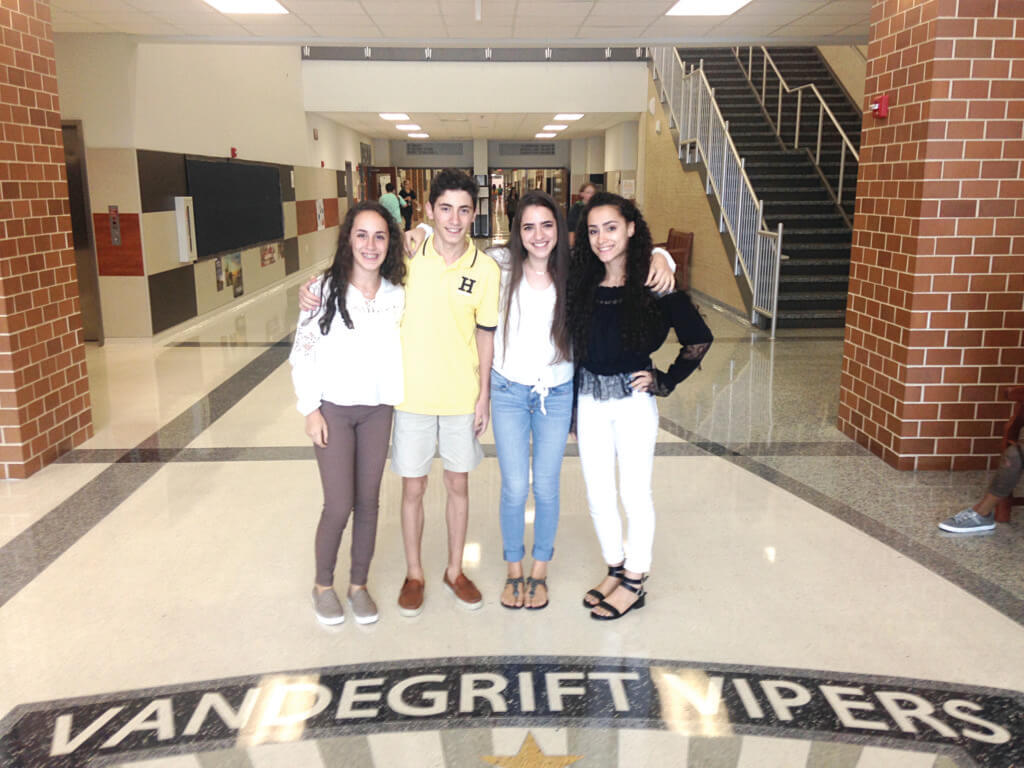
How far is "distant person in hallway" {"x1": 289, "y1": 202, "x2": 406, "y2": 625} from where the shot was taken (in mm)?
2713

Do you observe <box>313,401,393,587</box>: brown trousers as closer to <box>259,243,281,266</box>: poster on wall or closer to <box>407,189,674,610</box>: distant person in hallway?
<box>407,189,674,610</box>: distant person in hallway

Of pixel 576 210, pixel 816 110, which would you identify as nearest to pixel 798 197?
pixel 816 110

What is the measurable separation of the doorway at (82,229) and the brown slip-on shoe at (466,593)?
611 centimetres

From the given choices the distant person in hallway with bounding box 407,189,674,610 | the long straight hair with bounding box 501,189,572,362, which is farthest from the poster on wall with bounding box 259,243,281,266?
the long straight hair with bounding box 501,189,572,362

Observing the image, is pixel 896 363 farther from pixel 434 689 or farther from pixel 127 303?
pixel 127 303

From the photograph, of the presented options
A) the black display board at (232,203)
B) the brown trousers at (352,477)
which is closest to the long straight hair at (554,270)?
the brown trousers at (352,477)

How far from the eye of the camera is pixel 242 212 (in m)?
10.7

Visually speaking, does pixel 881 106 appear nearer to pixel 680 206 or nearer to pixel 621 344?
pixel 621 344

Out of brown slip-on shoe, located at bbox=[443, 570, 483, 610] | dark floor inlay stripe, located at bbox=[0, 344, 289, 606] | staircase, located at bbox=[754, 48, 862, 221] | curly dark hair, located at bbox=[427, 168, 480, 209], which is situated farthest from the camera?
staircase, located at bbox=[754, 48, 862, 221]

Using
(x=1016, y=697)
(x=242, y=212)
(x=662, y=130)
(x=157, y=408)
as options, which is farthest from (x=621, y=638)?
(x=662, y=130)

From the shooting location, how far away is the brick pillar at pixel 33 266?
4359mm

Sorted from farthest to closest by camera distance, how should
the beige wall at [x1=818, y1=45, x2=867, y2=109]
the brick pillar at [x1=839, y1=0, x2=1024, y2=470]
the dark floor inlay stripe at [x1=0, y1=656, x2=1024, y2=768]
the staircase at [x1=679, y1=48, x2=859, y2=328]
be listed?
the beige wall at [x1=818, y1=45, x2=867, y2=109], the staircase at [x1=679, y1=48, x2=859, y2=328], the brick pillar at [x1=839, y1=0, x2=1024, y2=470], the dark floor inlay stripe at [x1=0, y1=656, x2=1024, y2=768]

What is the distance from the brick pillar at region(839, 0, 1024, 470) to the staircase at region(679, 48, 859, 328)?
3.95 meters

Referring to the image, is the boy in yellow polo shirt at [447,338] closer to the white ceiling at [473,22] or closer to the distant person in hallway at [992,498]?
the distant person in hallway at [992,498]
